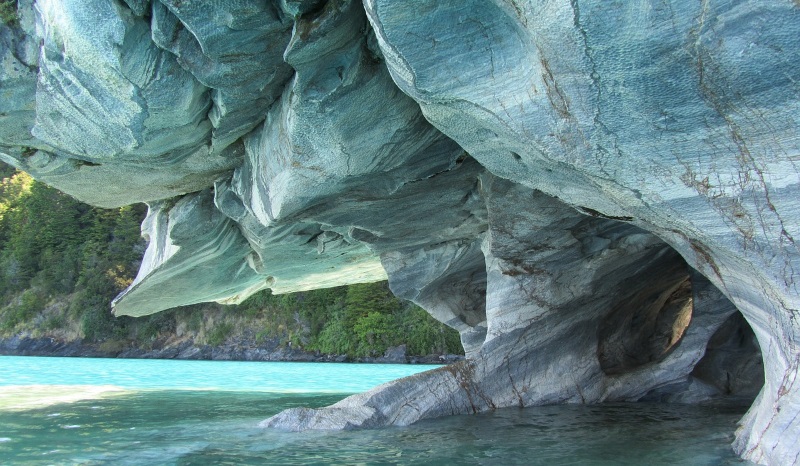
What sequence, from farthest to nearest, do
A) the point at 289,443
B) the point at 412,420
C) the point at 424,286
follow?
the point at 424,286, the point at 412,420, the point at 289,443

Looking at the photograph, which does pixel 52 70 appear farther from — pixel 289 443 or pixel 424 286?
pixel 424 286

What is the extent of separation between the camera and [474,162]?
24.9 feet

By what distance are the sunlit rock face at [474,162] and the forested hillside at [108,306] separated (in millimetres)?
25270

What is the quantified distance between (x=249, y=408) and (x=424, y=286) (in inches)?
137

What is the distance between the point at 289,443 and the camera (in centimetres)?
688

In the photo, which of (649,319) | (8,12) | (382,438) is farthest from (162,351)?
(8,12)

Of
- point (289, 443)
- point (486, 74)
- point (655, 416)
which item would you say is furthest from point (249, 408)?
point (486, 74)

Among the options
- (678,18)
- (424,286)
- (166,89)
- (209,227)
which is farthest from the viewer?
(424,286)

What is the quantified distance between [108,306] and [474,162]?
132 ft

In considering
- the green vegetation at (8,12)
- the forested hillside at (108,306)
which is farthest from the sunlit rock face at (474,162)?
the forested hillside at (108,306)

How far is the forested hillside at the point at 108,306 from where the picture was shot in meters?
37.1

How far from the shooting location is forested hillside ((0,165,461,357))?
122 ft

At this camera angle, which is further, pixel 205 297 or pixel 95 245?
pixel 95 245

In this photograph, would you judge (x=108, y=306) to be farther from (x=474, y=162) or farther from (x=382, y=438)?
(x=474, y=162)
